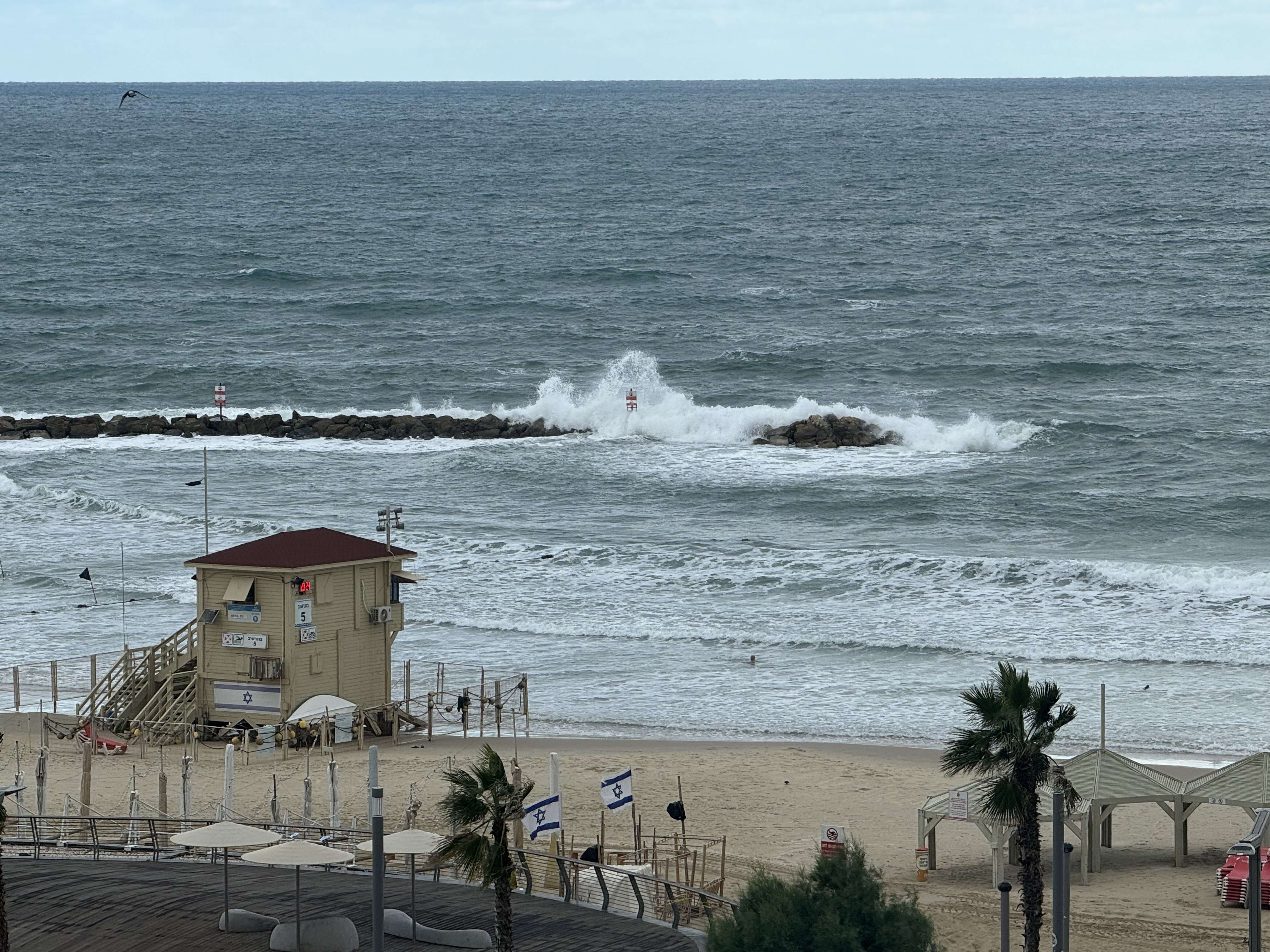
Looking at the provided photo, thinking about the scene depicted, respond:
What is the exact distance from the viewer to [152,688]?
101ft

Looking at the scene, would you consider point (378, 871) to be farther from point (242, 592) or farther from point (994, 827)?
point (242, 592)

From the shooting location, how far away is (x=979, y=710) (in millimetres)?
18188

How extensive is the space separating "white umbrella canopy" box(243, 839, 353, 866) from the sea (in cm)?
1380

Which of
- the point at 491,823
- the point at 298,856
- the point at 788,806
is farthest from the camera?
the point at 788,806

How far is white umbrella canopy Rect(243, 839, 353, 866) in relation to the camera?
56.7ft

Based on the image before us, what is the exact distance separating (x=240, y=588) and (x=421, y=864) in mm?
10255

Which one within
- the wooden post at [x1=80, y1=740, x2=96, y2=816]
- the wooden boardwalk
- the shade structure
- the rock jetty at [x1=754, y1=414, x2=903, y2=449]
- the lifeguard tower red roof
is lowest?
the wooden boardwalk

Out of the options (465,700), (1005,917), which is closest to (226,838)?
(1005,917)

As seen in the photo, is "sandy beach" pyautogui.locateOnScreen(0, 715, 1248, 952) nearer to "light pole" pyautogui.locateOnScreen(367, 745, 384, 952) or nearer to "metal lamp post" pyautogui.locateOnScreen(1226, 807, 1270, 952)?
"metal lamp post" pyautogui.locateOnScreen(1226, 807, 1270, 952)

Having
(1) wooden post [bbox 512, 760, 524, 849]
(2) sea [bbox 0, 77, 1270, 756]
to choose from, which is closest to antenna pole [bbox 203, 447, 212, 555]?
(2) sea [bbox 0, 77, 1270, 756]

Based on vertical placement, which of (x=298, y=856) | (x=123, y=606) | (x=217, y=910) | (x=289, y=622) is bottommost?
(x=217, y=910)

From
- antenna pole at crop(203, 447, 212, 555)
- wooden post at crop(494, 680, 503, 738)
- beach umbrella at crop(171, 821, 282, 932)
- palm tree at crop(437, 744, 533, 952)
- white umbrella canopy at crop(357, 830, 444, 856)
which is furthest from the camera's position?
antenna pole at crop(203, 447, 212, 555)

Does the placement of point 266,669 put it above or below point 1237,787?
above

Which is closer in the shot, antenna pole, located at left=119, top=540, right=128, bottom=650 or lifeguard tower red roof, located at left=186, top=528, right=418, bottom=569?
lifeguard tower red roof, located at left=186, top=528, right=418, bottom=569
